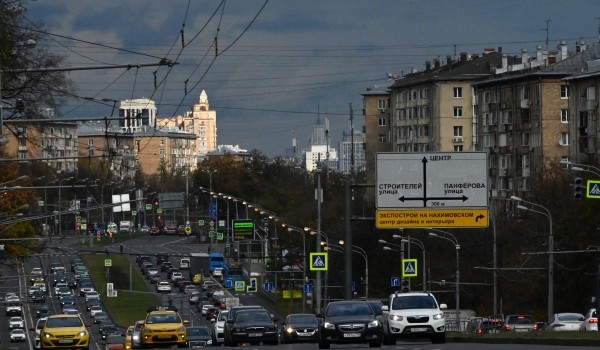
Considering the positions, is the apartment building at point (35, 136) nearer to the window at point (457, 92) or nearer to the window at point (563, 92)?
the window at point (563, 92)

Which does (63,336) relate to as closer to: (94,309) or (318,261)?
(318,261)

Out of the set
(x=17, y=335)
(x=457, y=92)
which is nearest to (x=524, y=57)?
(x=457, y=92)

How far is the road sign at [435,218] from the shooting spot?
5647cm

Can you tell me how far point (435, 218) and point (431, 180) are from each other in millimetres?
1408

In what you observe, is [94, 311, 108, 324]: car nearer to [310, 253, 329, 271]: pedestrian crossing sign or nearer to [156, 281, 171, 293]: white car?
[156, 281, 171, 293]: white car

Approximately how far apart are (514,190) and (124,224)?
2433 inches

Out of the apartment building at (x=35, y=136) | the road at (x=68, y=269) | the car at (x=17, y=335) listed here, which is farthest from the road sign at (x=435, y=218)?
the car at (x=17, y=335)

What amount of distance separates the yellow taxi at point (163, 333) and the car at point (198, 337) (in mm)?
2684

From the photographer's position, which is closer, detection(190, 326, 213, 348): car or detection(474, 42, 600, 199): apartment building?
detection(190, 326, 213, 348): car

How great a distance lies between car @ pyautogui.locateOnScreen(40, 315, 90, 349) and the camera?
49.7 metres

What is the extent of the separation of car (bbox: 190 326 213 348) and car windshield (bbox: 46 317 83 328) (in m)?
4.18

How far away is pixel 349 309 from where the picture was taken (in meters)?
44.0

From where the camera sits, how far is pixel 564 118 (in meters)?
122

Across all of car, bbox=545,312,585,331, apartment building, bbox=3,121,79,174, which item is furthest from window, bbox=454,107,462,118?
car, bbox=545,312,585,331
